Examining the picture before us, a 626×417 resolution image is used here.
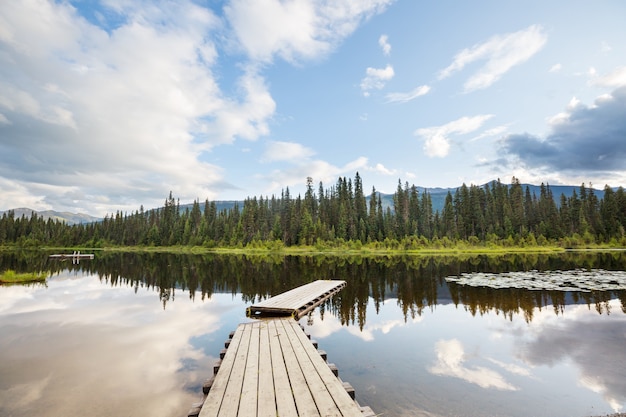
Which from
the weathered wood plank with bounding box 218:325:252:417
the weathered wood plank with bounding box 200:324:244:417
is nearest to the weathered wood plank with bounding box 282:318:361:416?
the weathered wood plank with bounding box 218:325:252:417

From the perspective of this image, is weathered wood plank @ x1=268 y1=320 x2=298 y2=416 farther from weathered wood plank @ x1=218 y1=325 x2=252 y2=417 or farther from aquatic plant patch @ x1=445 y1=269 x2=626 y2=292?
aquatic plant patch @ x1=445 y1=269 x2=626 y2=292

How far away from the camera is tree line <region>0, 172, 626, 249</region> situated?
87.9 m

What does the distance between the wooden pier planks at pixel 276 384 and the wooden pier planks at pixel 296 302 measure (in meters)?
5.84

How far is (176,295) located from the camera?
23516mm

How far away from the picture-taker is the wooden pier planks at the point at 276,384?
5621 mm

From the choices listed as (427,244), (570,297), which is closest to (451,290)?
(570,297)

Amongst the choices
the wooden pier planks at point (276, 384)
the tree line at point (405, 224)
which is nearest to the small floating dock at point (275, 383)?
the wooden pier planks at point (276, 384)

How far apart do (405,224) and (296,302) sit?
87865 millimetres

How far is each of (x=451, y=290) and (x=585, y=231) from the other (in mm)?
89239

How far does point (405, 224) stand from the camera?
10038cm

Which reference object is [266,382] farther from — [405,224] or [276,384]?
[405,224]

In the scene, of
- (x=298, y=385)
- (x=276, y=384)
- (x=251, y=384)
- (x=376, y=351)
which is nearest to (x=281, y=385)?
(x=276, y=384)

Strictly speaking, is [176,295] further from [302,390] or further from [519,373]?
[519,373]

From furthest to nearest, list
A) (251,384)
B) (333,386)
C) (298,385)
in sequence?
1. (251,384)
2. (298,385)
3. (333,386)
